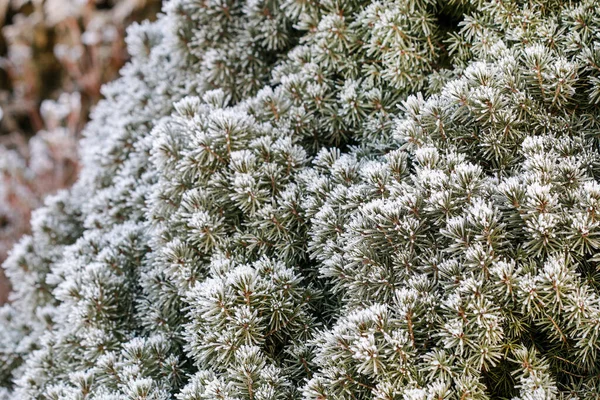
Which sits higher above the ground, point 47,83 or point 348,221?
point 47,83

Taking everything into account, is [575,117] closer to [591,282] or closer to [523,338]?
[591,282]

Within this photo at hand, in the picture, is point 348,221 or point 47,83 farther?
point 47,83

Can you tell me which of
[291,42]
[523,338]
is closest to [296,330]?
[523,338]

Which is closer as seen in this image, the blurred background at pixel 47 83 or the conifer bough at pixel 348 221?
the conifer bough at pixel 348 221

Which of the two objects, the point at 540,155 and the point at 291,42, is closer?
the point at 540,155
